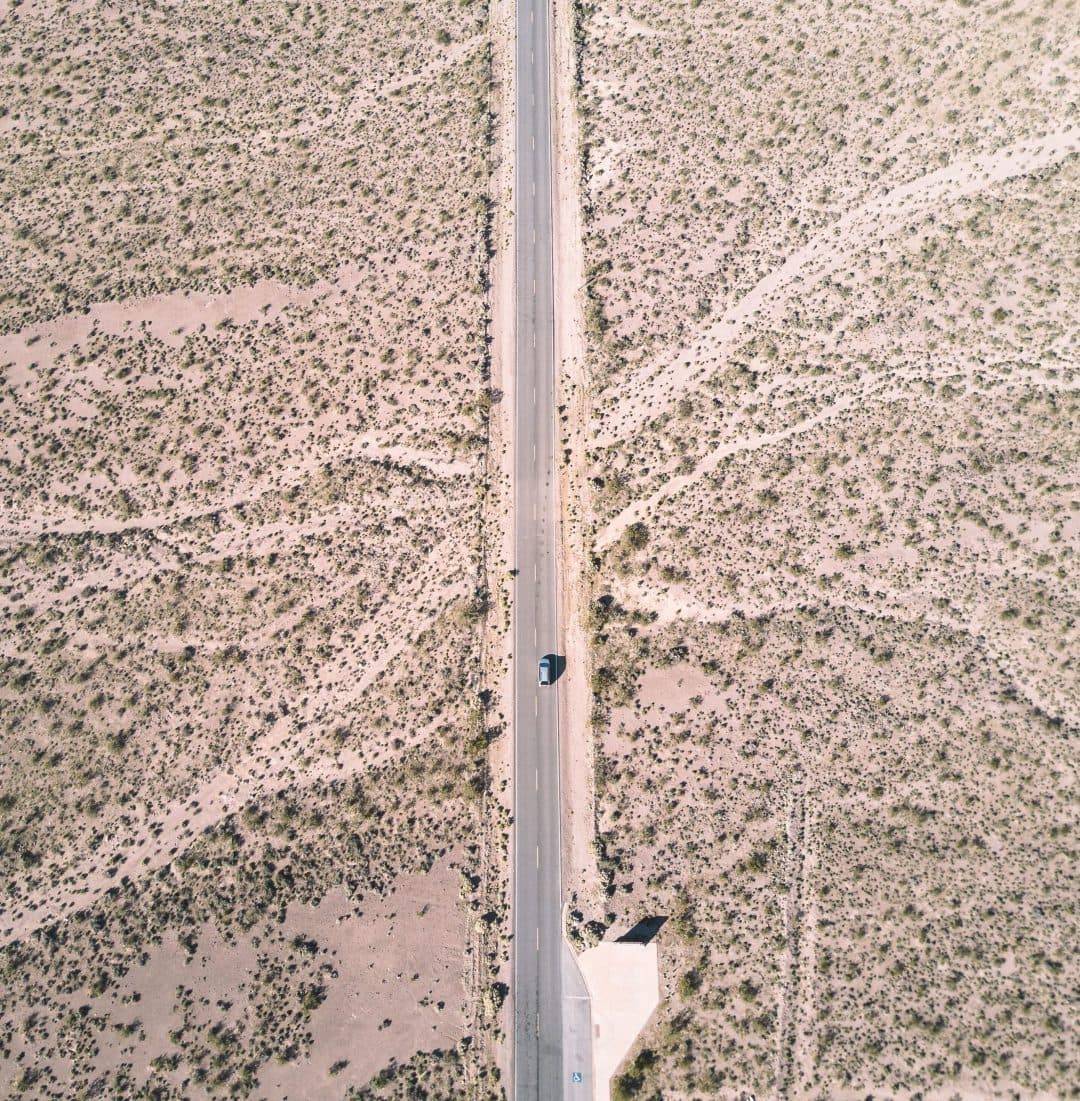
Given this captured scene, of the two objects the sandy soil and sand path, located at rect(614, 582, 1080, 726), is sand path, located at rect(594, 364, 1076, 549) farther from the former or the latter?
sand path, located at rect(614, 582, 1080, 726)

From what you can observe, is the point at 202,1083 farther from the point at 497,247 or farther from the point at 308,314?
the point at 497,247

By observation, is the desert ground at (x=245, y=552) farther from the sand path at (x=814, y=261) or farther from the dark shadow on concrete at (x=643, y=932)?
the sand path at (x=814, y=261)

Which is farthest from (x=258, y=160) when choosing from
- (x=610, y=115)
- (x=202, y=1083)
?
(x=202, y=1083)

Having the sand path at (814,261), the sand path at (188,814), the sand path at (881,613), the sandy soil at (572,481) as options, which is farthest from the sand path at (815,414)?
the sand path at (188,814)

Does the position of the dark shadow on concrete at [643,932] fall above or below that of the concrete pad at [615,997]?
above

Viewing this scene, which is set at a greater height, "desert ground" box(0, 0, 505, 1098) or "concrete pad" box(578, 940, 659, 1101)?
"desert ground" box(0, 0, 505, 1098)

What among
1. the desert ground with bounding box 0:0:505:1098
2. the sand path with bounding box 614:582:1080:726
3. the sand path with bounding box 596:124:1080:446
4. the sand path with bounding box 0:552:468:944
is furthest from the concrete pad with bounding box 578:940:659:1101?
the sand path with bounding box 596:124:1080:446
